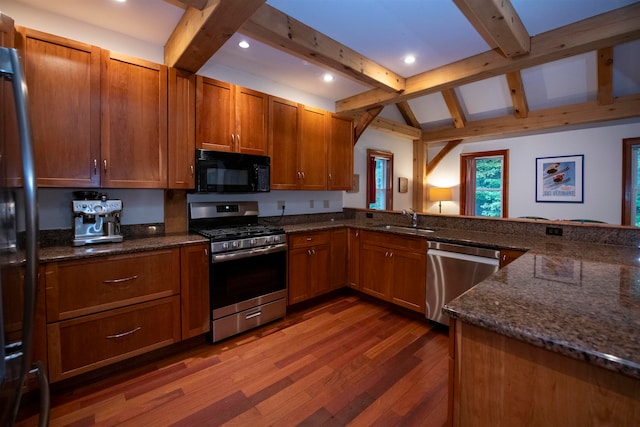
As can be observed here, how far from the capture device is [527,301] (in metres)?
1.02

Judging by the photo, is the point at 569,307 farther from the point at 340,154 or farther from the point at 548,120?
the point at 548,120

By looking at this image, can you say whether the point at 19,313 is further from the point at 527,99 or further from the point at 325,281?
the point at 527,99

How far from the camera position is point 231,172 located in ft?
8.82

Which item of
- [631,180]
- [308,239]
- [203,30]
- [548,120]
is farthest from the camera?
[548,120]

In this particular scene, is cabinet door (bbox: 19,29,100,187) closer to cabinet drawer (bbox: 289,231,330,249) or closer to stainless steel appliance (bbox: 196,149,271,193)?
stainless steel appliance (bbox: 196,149,271,193)

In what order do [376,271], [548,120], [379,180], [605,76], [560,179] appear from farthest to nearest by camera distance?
[379,180] → [560,179] → [548,120] → [605,76] → [376,271]

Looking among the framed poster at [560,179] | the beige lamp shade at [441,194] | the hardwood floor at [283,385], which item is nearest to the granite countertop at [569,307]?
the hardwood floor at [283,385]

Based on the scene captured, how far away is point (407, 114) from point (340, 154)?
2.65 meters

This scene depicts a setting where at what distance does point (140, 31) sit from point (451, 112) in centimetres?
478

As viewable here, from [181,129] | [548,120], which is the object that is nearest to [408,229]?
[181,129]

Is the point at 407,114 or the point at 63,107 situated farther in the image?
the point at 407,114

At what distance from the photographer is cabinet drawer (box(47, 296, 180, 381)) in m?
1.79

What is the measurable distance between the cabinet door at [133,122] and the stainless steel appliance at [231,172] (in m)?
0.30

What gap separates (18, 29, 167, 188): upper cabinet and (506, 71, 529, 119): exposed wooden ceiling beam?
446 cm
